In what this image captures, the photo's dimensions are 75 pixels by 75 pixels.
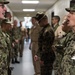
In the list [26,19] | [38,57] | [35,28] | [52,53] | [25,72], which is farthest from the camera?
[26,19]

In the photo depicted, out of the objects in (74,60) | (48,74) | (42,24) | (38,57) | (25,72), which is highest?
(42,24)

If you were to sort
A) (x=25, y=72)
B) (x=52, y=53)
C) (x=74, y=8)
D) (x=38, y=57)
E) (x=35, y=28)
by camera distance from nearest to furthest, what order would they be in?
(x=74, y=8)
(x=52, y=53)
(x=38, y=57)
(x=35, y=28)
(x=25, y=72)

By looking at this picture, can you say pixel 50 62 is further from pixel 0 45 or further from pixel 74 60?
pixel 74 60

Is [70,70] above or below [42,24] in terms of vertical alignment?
below

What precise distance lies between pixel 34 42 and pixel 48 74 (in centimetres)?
207

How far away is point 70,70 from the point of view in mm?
2479

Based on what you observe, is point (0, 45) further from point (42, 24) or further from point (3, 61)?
point (42, 24)

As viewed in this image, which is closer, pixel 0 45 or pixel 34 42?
pixel 0 45

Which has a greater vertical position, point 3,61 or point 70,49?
point 70,49

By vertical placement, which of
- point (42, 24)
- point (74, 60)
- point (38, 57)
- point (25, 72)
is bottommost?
point (25, 72)

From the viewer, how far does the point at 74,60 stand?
2426mm

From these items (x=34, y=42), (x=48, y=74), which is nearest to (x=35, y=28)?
(x=34, y=42)

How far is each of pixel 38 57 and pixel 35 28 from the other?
1.60m

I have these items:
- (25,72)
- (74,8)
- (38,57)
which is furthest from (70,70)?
(25,72)
